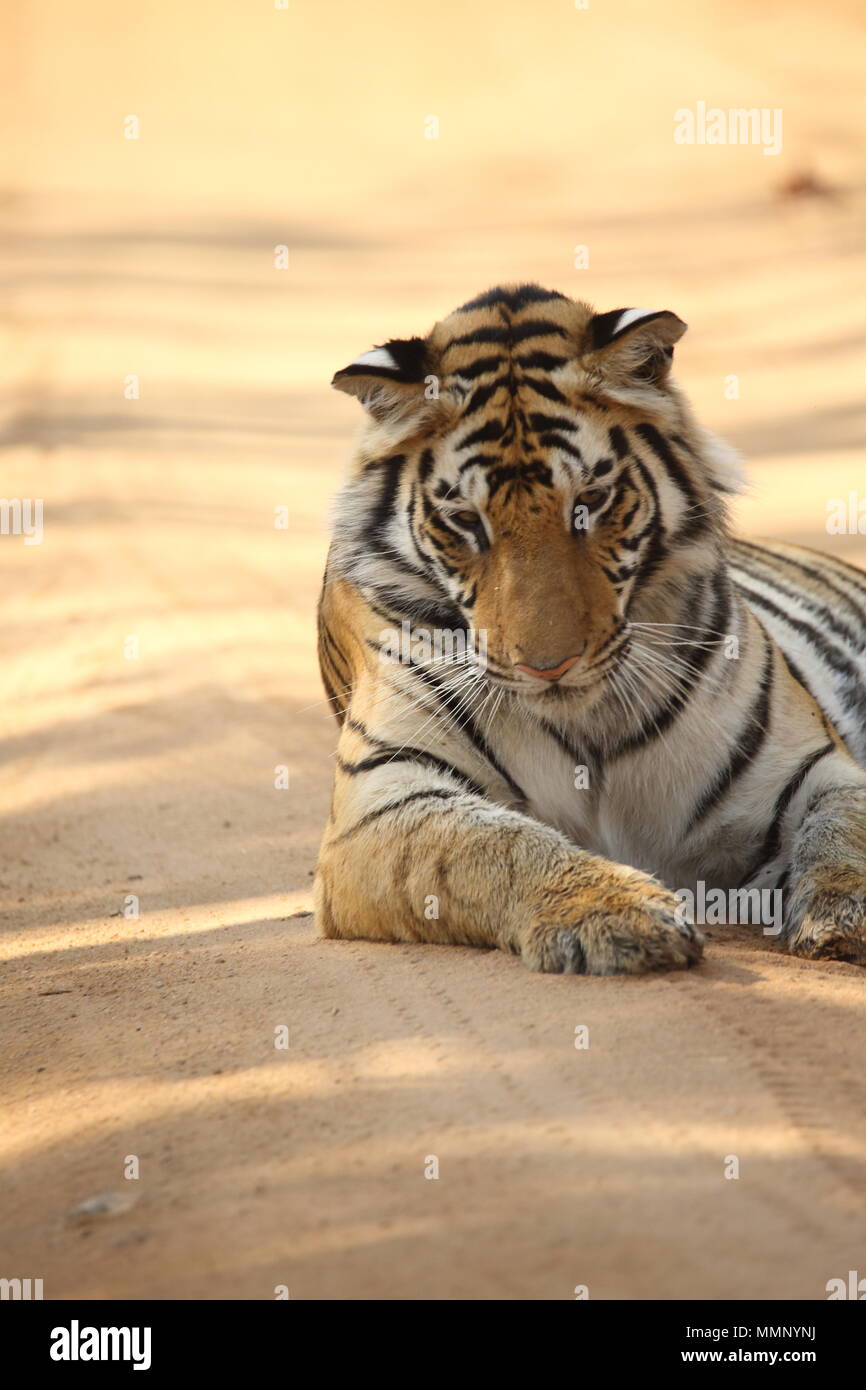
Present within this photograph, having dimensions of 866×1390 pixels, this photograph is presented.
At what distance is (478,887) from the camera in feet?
9.96

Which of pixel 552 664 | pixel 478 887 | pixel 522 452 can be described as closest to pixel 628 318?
pixel 522 452

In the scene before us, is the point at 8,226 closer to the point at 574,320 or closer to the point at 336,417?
the point at 336,417

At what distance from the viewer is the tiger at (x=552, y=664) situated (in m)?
3.12

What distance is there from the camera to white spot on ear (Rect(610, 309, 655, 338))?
10.8 ft

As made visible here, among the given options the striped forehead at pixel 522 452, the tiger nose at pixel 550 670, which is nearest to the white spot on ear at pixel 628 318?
the striped forehead at pixel 522 452

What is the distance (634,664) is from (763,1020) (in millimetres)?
1103

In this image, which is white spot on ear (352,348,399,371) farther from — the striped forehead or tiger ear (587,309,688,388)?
tiger ear (587,309,688,388)

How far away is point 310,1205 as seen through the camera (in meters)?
1.94

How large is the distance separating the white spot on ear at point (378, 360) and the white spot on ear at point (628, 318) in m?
0.52

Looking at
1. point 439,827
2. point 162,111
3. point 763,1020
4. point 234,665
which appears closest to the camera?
point 763,1020

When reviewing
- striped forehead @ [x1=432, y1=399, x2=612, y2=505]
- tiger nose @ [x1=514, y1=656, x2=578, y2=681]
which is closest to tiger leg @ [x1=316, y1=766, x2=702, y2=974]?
tiger nose @ [x1=514, y1=656, x2=578, y2=681]

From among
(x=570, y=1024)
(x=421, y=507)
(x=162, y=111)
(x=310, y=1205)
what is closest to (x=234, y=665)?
(x=421, y=507)

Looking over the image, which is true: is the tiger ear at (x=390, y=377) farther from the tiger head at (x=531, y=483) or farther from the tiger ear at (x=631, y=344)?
the tiger ear at (x=631, y=344)

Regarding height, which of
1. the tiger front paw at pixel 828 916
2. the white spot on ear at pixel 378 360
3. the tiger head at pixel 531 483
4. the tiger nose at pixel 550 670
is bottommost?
the tiger front paw at pixel 828 916
